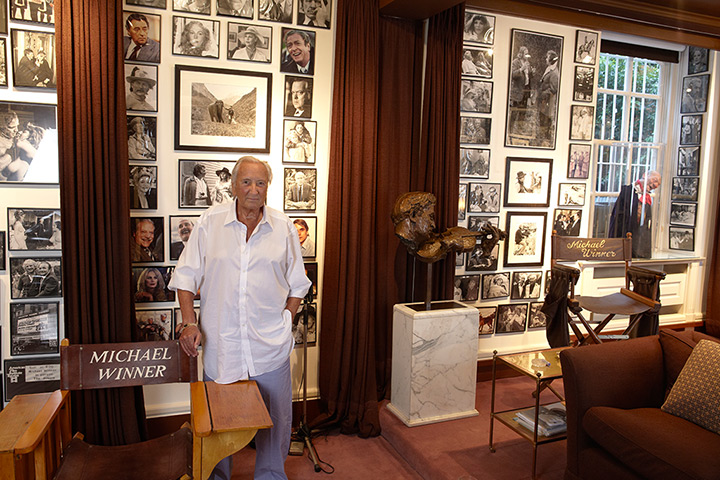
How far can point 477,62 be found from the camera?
4.22 m

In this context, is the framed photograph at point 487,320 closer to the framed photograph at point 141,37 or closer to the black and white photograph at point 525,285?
the black and white photograph at point 525,285

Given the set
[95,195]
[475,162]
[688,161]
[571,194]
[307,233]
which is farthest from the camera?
[688,161]

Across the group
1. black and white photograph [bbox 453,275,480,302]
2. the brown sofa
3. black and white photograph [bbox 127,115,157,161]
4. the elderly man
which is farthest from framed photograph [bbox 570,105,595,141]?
black and white photograph [bbox 127,115,157,161]

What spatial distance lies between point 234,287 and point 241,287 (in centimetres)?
3

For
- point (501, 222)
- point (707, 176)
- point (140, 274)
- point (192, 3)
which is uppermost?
point (192, 3)

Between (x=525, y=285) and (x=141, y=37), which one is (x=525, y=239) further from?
(x=141, y=37)

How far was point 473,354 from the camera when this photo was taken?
12.0 feet

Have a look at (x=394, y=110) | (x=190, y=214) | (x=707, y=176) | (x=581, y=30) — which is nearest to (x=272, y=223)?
(x=190, y=214)

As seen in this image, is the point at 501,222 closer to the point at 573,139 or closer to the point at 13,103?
the point at 573,139

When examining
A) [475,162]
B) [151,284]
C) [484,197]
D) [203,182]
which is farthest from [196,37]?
[484,197]

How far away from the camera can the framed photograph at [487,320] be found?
14.7ft

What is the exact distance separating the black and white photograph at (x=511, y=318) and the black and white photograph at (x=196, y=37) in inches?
113

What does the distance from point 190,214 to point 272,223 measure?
3.23ft

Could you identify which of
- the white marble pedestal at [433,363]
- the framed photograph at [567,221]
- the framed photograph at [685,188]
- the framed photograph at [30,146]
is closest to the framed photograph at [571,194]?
the framed photograph at [567,221]
